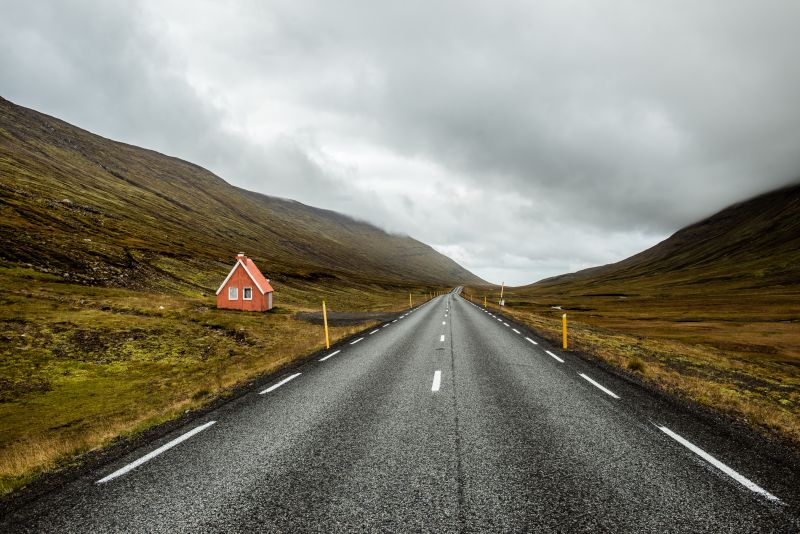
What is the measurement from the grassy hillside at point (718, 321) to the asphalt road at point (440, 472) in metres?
2.99

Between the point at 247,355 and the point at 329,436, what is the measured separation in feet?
55.6

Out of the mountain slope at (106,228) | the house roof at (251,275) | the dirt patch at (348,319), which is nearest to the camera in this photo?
the dirt patch at (348,319)

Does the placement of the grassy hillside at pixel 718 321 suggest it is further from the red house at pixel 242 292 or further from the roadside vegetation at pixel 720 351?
the red house at pixel 242 292

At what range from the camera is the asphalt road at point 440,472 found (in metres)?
4.13

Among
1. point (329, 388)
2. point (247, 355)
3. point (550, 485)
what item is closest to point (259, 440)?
point (329, 388)

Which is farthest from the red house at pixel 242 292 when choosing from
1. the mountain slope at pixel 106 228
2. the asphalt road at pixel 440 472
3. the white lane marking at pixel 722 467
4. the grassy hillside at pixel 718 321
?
the white lane marking at pixel 722 467

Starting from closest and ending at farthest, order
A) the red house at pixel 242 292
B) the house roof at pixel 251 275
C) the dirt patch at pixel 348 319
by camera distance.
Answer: the dirt patch at pixel 348 319 → the red house at pixel 242 292 → the house roof at pixel 251 275

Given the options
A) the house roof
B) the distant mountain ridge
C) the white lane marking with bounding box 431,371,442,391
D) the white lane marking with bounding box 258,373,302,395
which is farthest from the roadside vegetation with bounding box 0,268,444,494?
the distant mountain ridge

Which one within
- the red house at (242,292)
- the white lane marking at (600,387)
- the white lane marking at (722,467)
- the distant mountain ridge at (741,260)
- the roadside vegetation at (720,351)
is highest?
the distant mountain ridge at (741,260)

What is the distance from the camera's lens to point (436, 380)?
10477 millimetres

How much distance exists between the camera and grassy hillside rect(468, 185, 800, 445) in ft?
40.2

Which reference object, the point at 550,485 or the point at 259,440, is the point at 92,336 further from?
the point at 550,485

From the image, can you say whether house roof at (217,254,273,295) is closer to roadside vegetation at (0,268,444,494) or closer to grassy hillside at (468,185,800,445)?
roadside vegetation at (0,268,444,494)

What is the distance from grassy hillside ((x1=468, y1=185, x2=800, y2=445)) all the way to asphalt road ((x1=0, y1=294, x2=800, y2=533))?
2.99m
